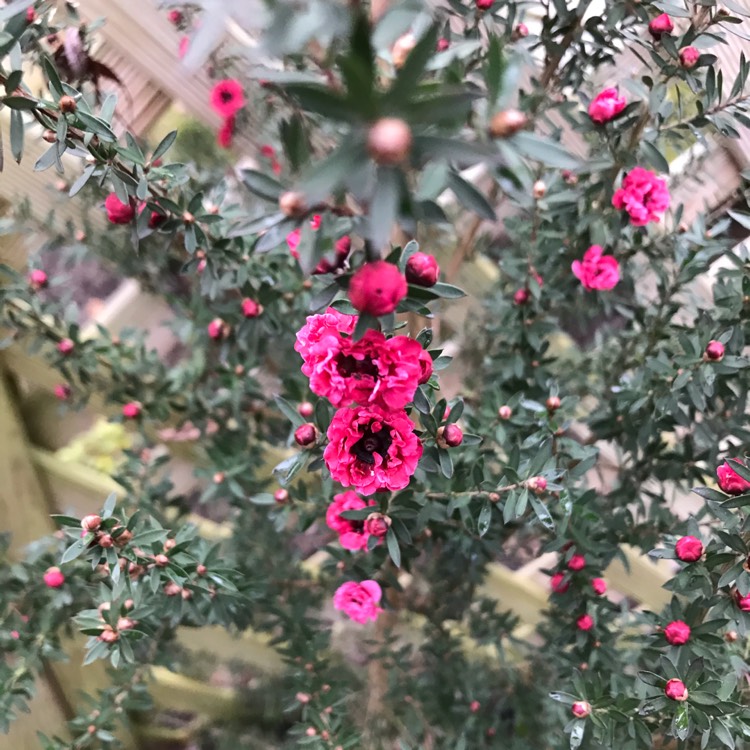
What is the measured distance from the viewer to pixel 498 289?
101 cm

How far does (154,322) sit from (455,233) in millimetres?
641

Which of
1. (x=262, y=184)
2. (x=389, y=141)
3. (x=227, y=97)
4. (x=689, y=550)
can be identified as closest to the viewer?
(x=389, y=141)

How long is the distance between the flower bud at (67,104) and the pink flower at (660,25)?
1.84 ft

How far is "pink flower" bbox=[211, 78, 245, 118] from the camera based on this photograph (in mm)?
996

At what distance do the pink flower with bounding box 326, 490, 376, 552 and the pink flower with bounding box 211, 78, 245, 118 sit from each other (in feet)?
2.38

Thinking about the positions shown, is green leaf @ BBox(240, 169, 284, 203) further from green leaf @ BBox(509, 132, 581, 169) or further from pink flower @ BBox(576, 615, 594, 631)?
pink flower @ BBox(576, 615, 594, 631)

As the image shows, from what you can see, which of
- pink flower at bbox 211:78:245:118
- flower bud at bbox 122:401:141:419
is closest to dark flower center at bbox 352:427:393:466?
flower bud at bbox 122:401:141:419

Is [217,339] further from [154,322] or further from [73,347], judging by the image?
[154,322]

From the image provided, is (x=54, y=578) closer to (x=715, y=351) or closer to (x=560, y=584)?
(x=560, y=584)

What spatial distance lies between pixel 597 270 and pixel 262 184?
0.51 meters

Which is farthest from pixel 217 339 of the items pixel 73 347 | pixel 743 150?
pixel 743 150

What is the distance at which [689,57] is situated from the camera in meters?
0.62

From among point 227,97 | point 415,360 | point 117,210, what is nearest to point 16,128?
point 117,210

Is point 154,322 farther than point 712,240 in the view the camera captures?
Yes
